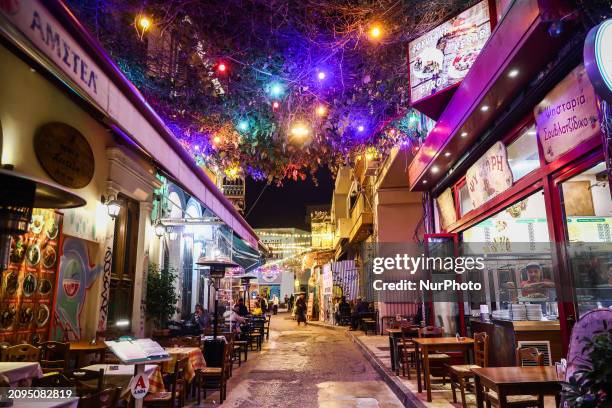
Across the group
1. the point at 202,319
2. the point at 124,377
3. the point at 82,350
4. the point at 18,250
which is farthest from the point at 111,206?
the point at 202,319

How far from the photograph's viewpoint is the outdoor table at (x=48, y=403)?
3.13 metres

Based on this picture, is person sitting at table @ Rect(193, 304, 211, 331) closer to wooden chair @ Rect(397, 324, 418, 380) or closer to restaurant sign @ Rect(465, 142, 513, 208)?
wooden chair @ Rect(397, 324, 418, 380)

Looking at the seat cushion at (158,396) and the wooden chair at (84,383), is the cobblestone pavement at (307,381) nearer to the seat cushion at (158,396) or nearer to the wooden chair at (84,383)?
the seat cushion at (158,396)

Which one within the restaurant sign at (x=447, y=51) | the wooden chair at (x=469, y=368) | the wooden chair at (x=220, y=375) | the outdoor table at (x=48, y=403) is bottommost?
the wooden chair at (x=220, y=375)

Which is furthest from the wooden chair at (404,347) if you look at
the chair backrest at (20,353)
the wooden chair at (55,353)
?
the chair backrest at (20,353)

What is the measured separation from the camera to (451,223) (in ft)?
31.6

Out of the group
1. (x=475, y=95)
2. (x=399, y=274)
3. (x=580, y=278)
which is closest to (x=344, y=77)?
(x=475, y=95)

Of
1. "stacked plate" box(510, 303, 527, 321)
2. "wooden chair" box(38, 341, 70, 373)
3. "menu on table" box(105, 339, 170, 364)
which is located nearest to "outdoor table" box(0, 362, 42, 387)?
"wooden chair" box(38, 341, 70, 373)

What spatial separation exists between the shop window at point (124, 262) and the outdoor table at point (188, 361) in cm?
297

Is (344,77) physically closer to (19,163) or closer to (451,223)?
(451,223)

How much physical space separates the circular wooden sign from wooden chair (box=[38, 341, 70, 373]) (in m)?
2.54

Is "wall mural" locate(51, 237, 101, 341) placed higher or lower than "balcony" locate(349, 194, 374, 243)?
lower

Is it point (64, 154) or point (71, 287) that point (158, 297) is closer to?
point (71, 287)

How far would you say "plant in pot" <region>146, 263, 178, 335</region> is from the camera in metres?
10.6
